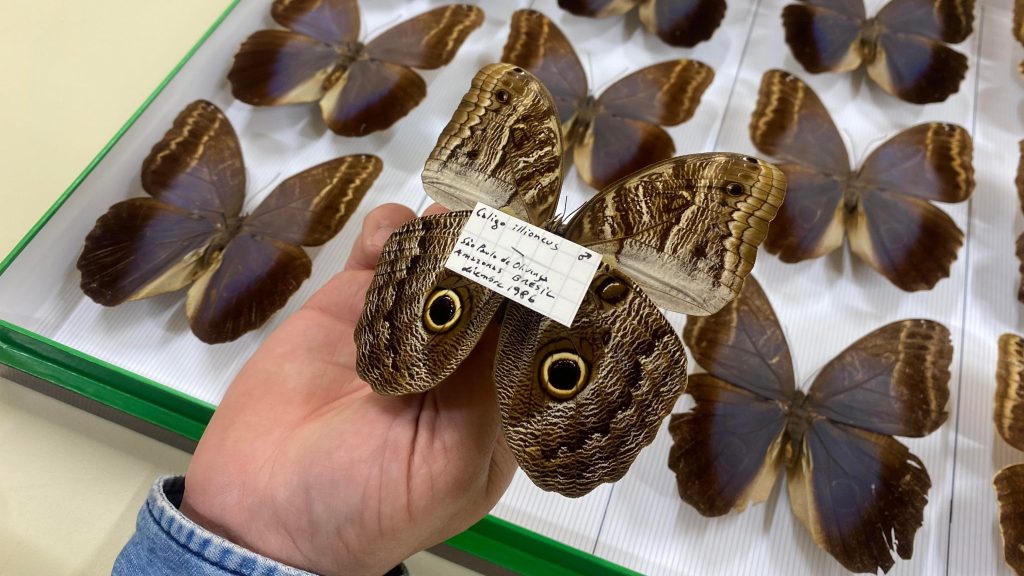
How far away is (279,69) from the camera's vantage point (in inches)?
50.4

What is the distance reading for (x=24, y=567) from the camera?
102cm

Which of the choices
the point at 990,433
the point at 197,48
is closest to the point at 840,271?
the point at 990,433

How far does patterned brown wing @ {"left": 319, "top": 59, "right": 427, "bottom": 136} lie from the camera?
1241 millimetres

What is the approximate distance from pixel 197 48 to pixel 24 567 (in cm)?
90

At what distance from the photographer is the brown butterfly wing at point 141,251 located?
1.06 metres

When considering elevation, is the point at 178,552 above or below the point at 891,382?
above

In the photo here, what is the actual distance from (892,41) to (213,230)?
4.26ft

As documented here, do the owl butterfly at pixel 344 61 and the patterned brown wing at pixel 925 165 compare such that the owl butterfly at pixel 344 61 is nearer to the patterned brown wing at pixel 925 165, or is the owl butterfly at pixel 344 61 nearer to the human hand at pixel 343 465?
the human hand at pixel 343 465

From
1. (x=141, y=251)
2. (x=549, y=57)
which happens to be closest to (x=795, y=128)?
(x=549, y=57)

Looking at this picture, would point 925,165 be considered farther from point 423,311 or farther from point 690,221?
point 423,311

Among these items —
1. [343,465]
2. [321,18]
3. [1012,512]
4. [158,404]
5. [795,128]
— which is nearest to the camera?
[343,465]

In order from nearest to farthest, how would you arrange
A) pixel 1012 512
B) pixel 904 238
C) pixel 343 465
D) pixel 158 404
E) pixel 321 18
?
pixel 343 465 < pixel 1012 512 < pixel 158 404 < pixel 904 238 < pixel 321 18

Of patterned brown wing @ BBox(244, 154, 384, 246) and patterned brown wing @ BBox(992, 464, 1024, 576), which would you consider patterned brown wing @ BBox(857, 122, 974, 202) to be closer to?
patterned brown wing @ BBox(992, 464, 1024, 576)

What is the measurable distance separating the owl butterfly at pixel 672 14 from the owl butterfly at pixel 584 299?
2.65 ft
